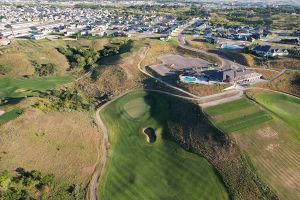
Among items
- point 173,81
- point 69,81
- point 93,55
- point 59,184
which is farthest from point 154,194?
point 93,55

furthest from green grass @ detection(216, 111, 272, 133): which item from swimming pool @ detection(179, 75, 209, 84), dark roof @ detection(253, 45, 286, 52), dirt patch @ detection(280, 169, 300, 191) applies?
dark roof @ detection(253, 45, 286, 52)

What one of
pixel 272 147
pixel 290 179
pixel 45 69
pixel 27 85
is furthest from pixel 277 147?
pixel 45 69

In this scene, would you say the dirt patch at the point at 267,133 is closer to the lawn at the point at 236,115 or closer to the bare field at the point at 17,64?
the lawn at the point at 236,115

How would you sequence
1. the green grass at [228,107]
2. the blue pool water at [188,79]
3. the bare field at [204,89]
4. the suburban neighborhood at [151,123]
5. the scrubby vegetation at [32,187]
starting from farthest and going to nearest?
1. the blue pool water at [188,79]
2. the bare field at [204,89]
3. the green grass at [228,107]
4. the suburban neighborhood at [151,123]
5. the scrubby vegetation at [32,187]

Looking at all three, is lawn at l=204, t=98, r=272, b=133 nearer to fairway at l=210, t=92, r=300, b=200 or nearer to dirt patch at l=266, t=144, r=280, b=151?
fairway at l=210, t=92, r=300, b=200

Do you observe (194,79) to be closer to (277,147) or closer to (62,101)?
(277,147)

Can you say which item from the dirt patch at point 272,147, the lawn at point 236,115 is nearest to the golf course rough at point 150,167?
the lawn at point 236,115
